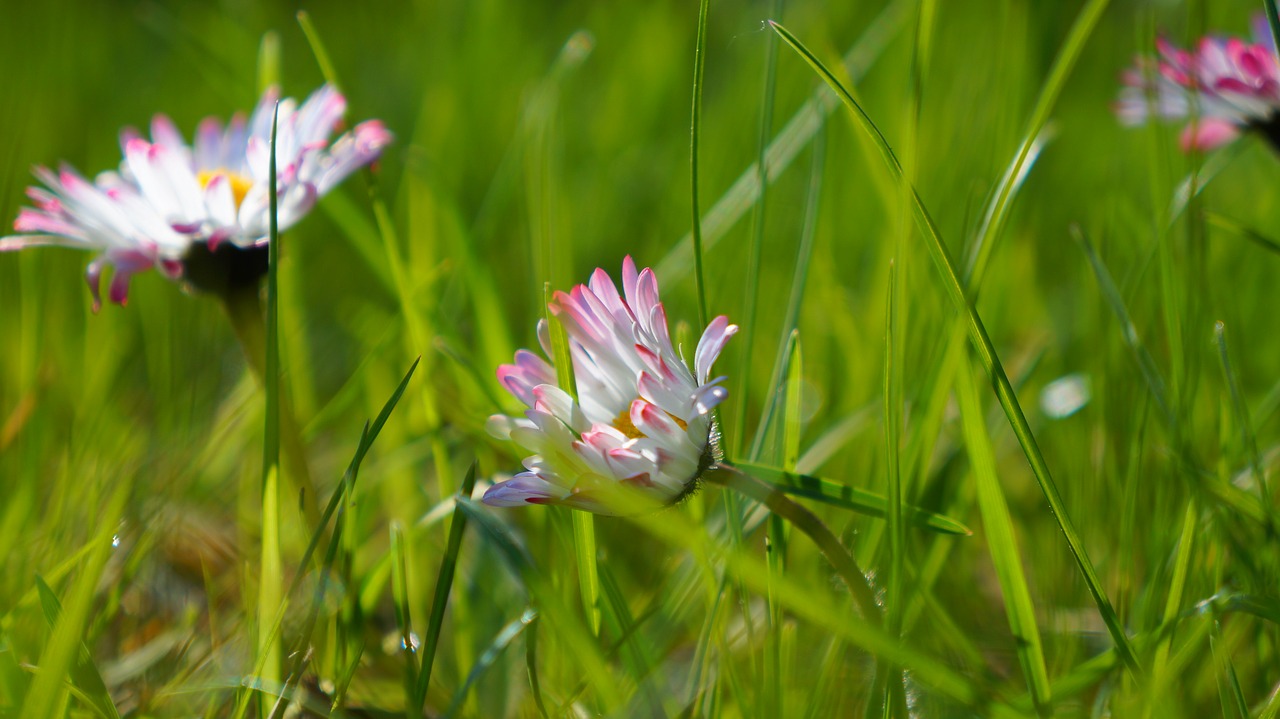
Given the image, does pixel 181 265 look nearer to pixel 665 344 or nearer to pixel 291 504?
pixel 291 504

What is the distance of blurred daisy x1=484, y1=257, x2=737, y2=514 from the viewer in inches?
17.6

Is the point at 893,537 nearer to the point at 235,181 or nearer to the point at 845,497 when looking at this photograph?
the point at 845,497

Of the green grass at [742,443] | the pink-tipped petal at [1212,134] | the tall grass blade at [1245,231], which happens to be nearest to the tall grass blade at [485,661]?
the green grass at [742,443]

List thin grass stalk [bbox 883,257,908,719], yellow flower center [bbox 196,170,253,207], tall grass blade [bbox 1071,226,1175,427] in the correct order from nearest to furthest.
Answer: thin grass stalk [bbox 883,257,908,719] < tall grass blade [bbox 1071,226,1175,427] < yellow flower center [bbox 196,170,253,207]

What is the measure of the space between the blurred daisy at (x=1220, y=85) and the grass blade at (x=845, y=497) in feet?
1.14

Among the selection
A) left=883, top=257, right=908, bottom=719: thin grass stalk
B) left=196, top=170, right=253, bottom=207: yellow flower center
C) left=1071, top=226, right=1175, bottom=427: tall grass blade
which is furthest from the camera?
left=196, top=170, right=253, bottom=207: yellow flower center

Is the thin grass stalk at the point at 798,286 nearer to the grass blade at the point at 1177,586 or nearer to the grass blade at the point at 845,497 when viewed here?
the grass blade at the point at 845,497

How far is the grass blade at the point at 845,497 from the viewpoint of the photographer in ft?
1.54

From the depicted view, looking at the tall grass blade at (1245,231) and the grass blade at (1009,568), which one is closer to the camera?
the grass blade at (1009,568)

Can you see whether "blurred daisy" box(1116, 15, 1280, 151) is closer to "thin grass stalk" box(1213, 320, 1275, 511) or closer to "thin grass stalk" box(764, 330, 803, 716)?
"thin grass stalk" box(1213, 320, 1275, 511)

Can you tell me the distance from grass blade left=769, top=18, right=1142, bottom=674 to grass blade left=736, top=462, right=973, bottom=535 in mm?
49

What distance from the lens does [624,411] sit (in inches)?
20.9

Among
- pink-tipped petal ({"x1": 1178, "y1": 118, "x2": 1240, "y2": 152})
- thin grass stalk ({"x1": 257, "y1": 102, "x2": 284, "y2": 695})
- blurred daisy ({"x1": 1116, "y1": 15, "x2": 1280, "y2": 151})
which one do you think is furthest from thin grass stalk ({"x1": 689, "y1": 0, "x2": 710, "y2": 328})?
pink-tipped petal ({"x1": 1178, "y1": 118, "x2": 1240, "y2": 152})

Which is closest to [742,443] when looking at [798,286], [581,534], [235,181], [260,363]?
[798,286]
